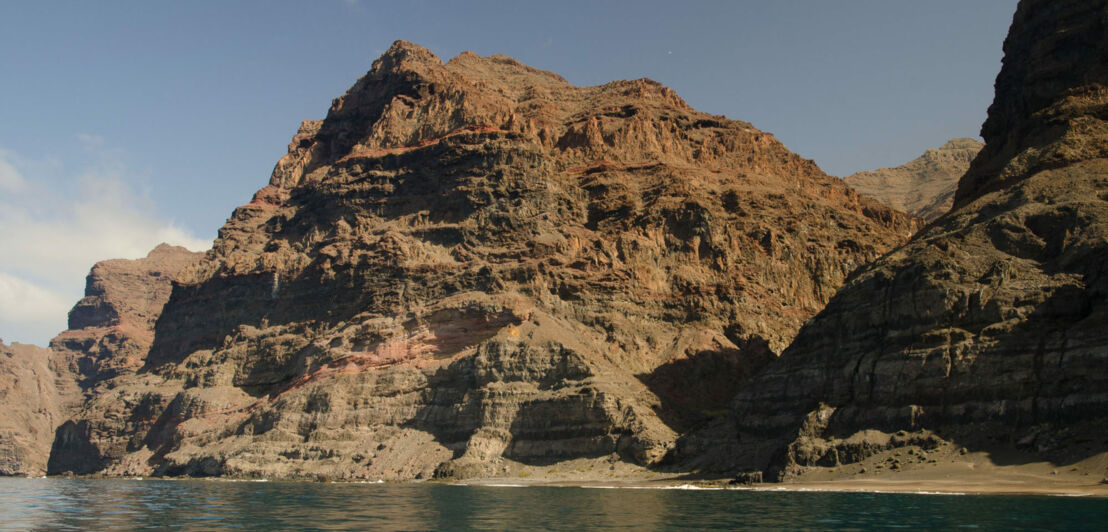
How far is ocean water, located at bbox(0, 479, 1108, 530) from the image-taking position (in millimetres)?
46375

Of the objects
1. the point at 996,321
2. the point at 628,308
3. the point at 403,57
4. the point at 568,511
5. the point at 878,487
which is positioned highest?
the point at 403,57

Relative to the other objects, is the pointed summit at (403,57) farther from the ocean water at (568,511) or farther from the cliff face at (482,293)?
the ocean water at (568,511)

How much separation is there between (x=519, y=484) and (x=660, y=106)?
364ft

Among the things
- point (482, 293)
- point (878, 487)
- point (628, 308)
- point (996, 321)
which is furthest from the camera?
point (628, 308)

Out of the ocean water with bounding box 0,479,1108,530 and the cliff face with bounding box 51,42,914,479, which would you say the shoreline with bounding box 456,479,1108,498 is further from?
the cliff face with bounding box 51,42,914,479

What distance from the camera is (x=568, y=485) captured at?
297ft

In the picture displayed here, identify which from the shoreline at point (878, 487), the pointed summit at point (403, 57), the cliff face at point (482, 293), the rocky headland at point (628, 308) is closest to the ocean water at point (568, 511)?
the shoreline at point (878, 487)

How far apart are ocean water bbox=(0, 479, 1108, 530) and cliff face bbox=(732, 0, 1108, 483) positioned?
11381mm

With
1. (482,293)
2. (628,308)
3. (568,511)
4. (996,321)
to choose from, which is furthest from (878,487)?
(482,293)

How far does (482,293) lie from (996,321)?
7035 cm

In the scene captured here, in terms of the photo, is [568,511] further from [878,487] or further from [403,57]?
[403,57]

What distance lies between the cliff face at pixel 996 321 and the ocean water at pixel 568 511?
11381 mm

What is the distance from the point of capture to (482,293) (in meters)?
127

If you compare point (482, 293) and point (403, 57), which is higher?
point (403, 57)
